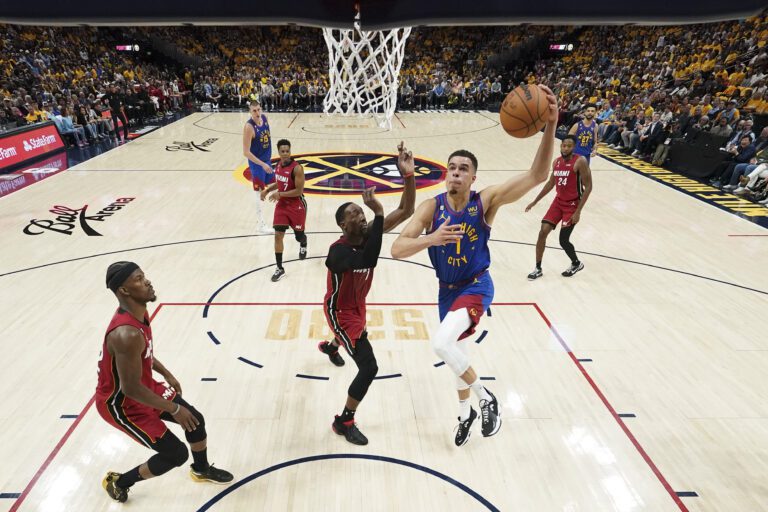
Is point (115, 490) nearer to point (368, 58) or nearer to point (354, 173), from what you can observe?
point (354, 173)

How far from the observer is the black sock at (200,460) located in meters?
2.94

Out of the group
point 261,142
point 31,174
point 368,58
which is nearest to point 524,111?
point 261,142

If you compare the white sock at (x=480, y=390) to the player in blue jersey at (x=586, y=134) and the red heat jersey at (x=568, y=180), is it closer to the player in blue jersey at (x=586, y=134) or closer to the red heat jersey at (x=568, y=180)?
the red heat jersey at (x=568, y=180)

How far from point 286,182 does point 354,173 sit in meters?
5.10

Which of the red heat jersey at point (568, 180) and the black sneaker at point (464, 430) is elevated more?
the red heat jersey at point (568, 180)

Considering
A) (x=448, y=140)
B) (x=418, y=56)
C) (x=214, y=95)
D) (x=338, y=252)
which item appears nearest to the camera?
(x=338, y=252)

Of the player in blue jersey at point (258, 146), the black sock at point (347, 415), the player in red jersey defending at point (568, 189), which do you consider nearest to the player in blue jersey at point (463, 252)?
the black sock at point (347, 415)

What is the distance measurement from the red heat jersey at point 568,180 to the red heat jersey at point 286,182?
2945 millimetres

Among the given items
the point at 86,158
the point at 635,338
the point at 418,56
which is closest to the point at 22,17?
the point at 635,338

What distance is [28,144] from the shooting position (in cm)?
1138

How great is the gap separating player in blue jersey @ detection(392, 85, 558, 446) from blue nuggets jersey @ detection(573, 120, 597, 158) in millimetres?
5782

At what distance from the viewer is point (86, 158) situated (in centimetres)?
1199

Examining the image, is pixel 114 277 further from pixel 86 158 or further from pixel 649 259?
pixel 86 158

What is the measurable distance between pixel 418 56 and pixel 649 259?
906 inches
